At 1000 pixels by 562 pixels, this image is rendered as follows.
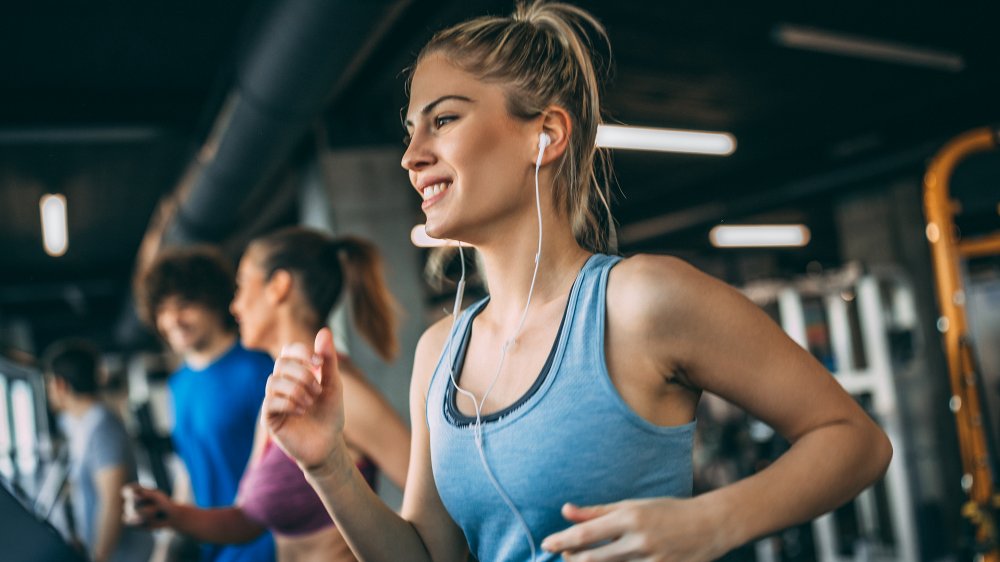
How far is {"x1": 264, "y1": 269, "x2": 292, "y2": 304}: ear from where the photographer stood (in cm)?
196

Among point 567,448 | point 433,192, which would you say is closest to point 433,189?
A: point 433,192

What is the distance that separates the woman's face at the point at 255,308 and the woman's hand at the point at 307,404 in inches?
40.4

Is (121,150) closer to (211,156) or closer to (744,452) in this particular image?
(211,156)

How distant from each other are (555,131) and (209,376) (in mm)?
1687

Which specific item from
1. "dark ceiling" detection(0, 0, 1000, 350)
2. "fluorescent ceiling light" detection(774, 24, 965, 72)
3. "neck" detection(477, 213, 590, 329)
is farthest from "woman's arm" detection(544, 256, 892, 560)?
"fluorescent ceiling light" detection(774, 24, 965, 72)

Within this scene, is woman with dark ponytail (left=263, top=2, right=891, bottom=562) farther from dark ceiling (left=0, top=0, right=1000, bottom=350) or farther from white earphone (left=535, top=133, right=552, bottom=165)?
dark ceiling (left=0, top=0, right=1000, bottom=350)

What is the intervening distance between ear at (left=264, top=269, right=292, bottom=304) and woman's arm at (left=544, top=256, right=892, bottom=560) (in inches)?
48.3

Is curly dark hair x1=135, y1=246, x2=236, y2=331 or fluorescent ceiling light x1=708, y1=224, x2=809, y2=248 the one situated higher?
fluorescent ceiling light x1=708, y1=224, x2=809, y2=248

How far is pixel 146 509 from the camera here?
1.78m

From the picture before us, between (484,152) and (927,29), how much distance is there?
5.61m

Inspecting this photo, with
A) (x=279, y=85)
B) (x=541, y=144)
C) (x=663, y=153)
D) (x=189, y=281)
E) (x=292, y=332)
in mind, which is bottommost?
(x=292, y=332)

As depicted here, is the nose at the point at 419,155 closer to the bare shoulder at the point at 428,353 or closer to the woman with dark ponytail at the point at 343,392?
the bare shoulder at the point at 428,353

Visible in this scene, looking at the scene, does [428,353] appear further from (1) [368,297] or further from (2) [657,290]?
(1) [368,297]

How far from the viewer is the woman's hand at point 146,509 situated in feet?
5.82
